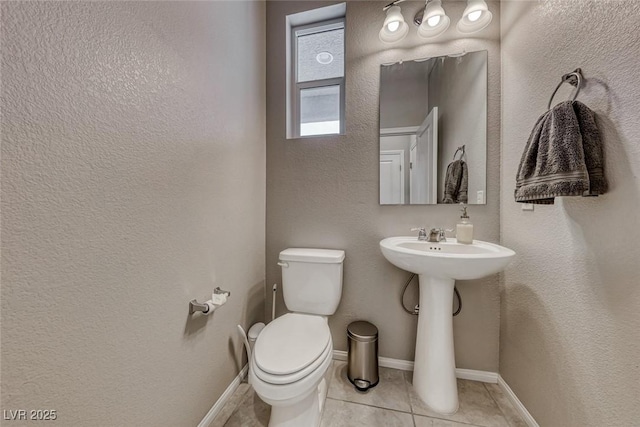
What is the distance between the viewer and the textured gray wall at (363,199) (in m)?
1.47

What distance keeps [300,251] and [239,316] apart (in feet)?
1.74

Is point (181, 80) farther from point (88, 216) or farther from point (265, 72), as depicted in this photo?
point (265, 72)

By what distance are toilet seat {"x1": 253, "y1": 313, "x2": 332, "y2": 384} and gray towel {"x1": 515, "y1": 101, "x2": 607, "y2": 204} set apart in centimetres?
112

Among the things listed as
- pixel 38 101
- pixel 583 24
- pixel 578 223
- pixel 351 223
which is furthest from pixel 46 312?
pixel 583 24

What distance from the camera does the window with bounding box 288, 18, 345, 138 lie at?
5.87 feet

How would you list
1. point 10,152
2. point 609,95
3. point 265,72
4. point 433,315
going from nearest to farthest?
point 10,152
point 609,95
point 433,315
point 265,72

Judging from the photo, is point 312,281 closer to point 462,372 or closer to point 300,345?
point 300,345

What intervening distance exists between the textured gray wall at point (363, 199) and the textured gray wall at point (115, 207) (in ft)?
1.54

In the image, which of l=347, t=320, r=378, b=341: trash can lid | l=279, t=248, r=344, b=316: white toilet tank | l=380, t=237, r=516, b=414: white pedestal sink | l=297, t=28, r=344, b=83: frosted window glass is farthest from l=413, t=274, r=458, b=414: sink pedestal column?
l=297, t=28, r=344, b=83: frosted window glass

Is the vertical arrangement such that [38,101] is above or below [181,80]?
below

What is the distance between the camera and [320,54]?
6.09 feet

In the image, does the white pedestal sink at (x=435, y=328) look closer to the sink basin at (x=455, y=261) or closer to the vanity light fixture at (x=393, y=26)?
the sink basin at (x=455, y=261)

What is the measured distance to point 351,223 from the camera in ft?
5.35

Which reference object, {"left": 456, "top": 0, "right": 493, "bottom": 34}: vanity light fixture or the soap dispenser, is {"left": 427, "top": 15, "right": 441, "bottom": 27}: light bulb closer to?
{"left": 456, "top": 0, "right": 493, "bottom": 34}: vanity light fixture
